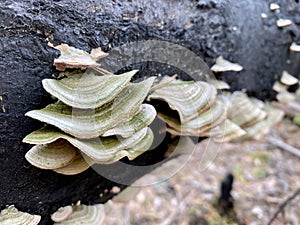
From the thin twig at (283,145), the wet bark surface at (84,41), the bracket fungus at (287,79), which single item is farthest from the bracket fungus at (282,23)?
the thin twig at (283,145)

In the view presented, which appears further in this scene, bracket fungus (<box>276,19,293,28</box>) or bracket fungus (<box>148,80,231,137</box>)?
bracket fungus (<box>276,19,293,28</box>)

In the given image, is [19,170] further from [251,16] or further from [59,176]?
[251,16]

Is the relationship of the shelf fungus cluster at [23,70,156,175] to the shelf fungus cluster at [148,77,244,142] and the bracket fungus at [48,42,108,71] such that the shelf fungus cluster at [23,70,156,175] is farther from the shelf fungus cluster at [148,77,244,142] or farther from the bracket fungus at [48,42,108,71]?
the shelf fungus cluster at [148,77,244,142]

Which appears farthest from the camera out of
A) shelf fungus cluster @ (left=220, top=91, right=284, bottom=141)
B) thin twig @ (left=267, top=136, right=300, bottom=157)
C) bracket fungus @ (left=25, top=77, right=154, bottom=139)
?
thin twig @ (left=267, top=136, right=300, bottom=157)

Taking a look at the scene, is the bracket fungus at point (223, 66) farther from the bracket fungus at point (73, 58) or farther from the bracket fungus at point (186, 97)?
the bracket fungus at point (73, 58)

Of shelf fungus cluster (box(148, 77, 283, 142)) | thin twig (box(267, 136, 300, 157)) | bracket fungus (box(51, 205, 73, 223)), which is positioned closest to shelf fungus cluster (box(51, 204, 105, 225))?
bracket fungus (box(51, 205, 73, 223))

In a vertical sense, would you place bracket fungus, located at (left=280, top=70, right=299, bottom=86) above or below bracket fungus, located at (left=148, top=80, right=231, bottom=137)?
below

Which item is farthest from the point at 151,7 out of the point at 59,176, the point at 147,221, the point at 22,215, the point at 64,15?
the point at 147,221
